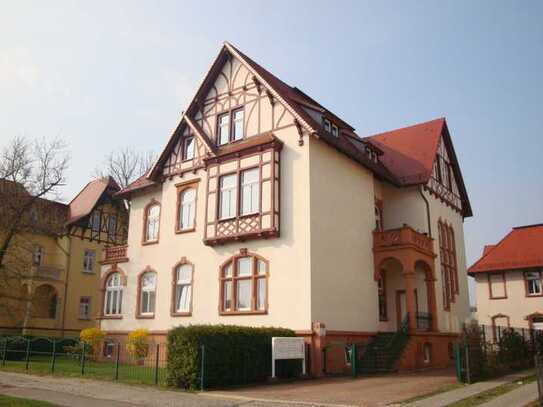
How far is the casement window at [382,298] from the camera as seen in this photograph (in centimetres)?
2558

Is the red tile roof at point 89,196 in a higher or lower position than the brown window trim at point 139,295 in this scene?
higher

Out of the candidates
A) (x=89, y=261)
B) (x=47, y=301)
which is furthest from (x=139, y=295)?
(x=89, y=261)

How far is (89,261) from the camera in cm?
4359

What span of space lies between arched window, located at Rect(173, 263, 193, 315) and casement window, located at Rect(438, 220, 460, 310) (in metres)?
13.6

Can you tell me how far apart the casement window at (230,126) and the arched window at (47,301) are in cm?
2343

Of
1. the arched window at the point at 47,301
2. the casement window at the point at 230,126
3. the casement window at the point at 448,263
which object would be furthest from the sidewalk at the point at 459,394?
the arched window at the point at 47,301

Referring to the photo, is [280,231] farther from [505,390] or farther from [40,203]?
[40,203]

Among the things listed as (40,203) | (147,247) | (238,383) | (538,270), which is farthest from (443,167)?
(40,203)

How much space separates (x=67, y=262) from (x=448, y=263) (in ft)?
93.3

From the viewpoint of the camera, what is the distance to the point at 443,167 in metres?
32.2

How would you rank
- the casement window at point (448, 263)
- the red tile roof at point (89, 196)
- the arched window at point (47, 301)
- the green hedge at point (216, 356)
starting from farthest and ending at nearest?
the red tile roof at point (89, 196) → the arched window at point (47, 301) → the casement window at point (448, 263) → the green hedge at point (216, 356)

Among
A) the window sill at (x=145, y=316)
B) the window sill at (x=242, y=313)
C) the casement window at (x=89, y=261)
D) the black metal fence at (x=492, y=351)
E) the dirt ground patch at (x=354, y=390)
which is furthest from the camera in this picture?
the casement window at (x=89, y=261)

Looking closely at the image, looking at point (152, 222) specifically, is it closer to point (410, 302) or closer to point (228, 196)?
point (228, 196)

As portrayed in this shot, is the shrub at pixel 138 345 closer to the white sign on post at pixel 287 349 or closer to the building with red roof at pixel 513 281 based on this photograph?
the white sign on post at pixel 287 349
